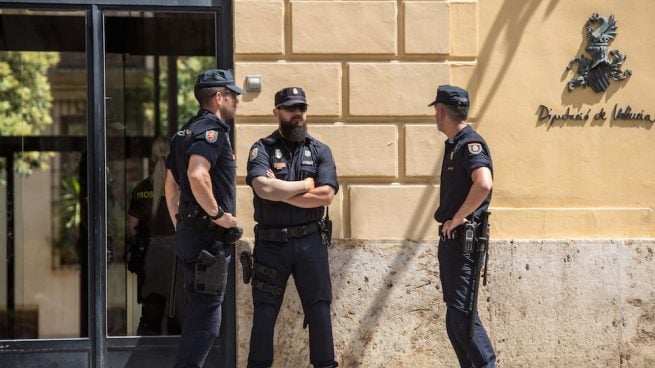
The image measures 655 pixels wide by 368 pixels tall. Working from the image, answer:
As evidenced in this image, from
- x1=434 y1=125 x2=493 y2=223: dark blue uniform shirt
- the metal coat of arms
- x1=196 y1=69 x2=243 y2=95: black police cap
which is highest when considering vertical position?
the metal coat of arms

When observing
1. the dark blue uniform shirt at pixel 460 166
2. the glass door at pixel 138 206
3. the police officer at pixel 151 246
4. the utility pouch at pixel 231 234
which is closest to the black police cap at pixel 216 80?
the utility pouch at pixel 231 234

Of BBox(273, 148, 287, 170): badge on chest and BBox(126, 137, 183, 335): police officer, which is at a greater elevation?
BBox(273, 148, 287, 170): badge on chest

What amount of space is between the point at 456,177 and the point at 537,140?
136cm

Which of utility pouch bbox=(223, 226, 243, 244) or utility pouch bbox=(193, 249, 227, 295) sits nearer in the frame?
utility pouch bbox=(193, 249, 227, 295)

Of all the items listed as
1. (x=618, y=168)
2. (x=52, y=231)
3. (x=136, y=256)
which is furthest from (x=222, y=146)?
(x=52, y=231)

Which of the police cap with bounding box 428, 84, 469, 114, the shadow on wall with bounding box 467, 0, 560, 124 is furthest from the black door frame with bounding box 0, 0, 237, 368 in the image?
the shadow on wall with bounding box 467, 0, 560, 124

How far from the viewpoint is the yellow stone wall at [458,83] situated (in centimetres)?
769

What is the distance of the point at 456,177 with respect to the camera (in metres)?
6.82

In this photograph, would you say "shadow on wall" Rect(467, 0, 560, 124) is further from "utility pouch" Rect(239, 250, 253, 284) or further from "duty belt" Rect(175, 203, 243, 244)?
"duty belt" Rect(175, 203, 243, 244)

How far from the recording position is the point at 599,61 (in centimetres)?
795

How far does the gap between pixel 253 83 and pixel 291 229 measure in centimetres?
124

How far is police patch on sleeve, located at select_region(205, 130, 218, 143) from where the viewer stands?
21.7 ft

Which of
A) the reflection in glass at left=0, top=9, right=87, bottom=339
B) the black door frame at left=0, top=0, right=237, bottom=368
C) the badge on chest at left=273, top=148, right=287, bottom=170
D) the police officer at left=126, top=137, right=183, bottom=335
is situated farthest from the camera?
the reflection in glass at left=0, top=9, right=87, bottom=339

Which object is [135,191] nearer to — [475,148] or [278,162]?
[278,162]
